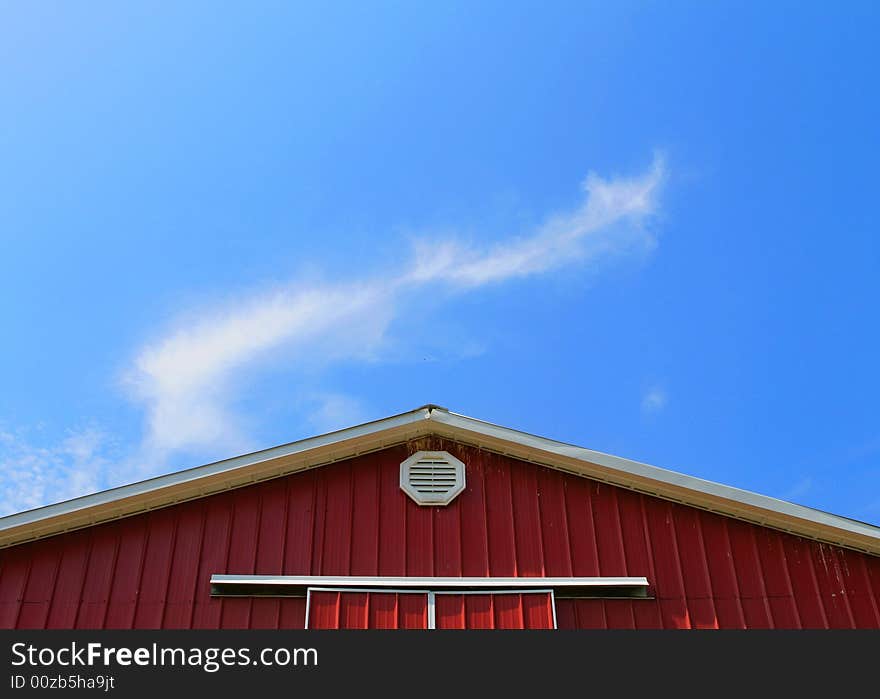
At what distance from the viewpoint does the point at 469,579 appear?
27.2ft

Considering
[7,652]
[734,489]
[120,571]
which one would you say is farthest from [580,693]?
[120,571]

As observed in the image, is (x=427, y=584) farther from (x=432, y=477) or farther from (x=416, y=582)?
(x=432, y=477)

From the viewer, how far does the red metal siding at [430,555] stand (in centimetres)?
813

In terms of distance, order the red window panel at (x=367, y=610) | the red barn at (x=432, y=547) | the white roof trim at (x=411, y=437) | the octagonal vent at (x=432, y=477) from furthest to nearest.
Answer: the octagonal vent at (x=432, y=477), the white roof trim at (x=411, y=437), the red barn at (x=432, y=547), the red window panel at (x=367, y=610)

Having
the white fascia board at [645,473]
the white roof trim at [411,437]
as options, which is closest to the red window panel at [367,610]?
the white roof trim at [411,437]

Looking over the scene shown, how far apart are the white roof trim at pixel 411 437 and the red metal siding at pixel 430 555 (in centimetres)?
12

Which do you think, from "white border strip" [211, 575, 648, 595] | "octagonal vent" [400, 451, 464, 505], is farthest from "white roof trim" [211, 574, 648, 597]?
"octagonal vent" [400, 451, 464, 505]

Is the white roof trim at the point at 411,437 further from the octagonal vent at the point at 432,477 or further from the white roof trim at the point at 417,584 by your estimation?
the white roof trim at the point at 417,584

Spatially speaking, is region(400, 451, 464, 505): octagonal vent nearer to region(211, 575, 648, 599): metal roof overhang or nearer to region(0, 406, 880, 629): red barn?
region(0, 406, 880, 629): red barn

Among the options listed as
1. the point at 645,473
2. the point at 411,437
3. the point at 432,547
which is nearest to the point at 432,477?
the point at 411,437

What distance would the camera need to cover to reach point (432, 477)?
8.95 m

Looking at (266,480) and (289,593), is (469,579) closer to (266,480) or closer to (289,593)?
(289,593)

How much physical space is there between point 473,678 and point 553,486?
4.17m

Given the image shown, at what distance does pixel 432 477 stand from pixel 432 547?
2.59ft
